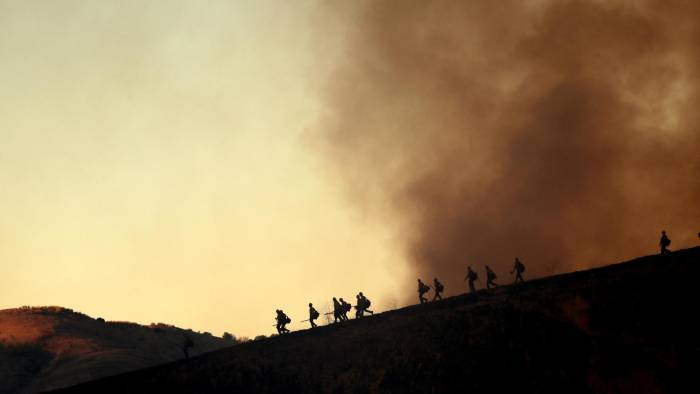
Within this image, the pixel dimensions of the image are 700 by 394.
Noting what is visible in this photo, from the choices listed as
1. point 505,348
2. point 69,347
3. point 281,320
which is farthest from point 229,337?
point 505,348

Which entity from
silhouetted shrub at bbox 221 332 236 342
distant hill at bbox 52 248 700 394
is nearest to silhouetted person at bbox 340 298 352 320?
distant hill at bbox 52 248 700 394

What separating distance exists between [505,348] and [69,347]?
54.4 metres

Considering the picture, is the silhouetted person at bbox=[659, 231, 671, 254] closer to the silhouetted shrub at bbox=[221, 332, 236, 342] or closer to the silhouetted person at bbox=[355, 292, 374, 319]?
the silhouetted person at bbox=[355, 292, 374, 319]

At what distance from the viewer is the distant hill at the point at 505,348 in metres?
17.1

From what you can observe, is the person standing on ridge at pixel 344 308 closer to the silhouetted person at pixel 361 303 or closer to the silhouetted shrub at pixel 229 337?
the silhouetted person at pixel 361 303

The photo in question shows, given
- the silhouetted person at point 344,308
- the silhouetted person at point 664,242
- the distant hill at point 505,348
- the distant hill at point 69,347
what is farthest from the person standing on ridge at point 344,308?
the distant hill at point 69,347

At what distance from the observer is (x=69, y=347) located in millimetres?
56594

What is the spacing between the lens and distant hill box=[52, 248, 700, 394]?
672 inches

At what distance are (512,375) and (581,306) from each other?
4.14 metres

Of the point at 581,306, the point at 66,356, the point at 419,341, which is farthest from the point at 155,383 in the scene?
the point at 66,356

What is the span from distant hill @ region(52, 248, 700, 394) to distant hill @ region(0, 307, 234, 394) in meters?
33.3

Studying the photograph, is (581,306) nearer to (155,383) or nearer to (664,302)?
(664,302)

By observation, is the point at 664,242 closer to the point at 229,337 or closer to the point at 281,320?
the point at 281,320

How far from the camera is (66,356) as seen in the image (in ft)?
177
